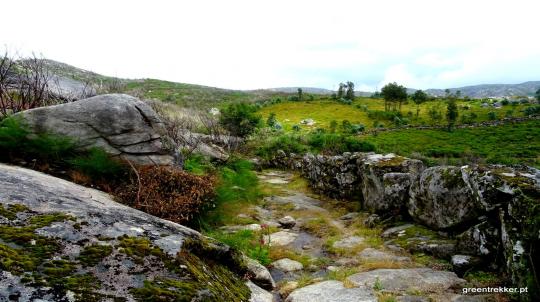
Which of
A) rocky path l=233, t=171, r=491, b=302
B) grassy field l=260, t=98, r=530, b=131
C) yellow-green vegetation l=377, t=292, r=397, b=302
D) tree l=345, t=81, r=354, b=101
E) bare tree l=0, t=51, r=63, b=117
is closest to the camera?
yellow-green vegetation l=377, t=292, r=397, b=302

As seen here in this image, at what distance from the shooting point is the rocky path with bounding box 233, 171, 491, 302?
6.54 m

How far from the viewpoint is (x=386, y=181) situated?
12.6 metres

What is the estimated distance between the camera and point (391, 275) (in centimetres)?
748

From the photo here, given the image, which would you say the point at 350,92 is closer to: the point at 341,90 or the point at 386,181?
the point at 341,90

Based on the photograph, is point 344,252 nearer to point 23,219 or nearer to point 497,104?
point 23,219

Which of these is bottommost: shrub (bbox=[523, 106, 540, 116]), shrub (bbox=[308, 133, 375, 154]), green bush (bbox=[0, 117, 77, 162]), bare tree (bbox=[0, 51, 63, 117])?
shrub (bbox=[308, 133, 375, 154])

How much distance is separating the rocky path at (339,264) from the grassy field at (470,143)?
45.0m

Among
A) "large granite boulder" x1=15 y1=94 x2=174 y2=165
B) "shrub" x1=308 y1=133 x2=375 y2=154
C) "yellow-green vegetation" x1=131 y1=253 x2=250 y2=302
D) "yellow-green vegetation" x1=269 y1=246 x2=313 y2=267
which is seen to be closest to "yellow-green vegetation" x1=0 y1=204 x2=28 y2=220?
"yellow-green vegetation" x1=131 y1=253 x2=250 y2=302

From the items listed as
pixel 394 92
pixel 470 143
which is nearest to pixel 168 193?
pixel 470 143

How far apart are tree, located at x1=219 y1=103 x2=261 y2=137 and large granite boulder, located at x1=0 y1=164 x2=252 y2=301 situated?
3467 centimetres

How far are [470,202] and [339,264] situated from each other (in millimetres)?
3250

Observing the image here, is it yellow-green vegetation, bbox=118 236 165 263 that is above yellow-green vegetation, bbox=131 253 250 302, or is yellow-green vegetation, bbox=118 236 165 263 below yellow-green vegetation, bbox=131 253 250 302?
above

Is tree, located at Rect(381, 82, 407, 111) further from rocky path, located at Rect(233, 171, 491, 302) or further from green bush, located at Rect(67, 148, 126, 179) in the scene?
green bush, located at Rect(67, 148, 126, 179)

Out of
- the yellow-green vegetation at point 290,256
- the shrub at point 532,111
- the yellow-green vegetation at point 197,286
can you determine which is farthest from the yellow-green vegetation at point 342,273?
the shrub at point 532,111
